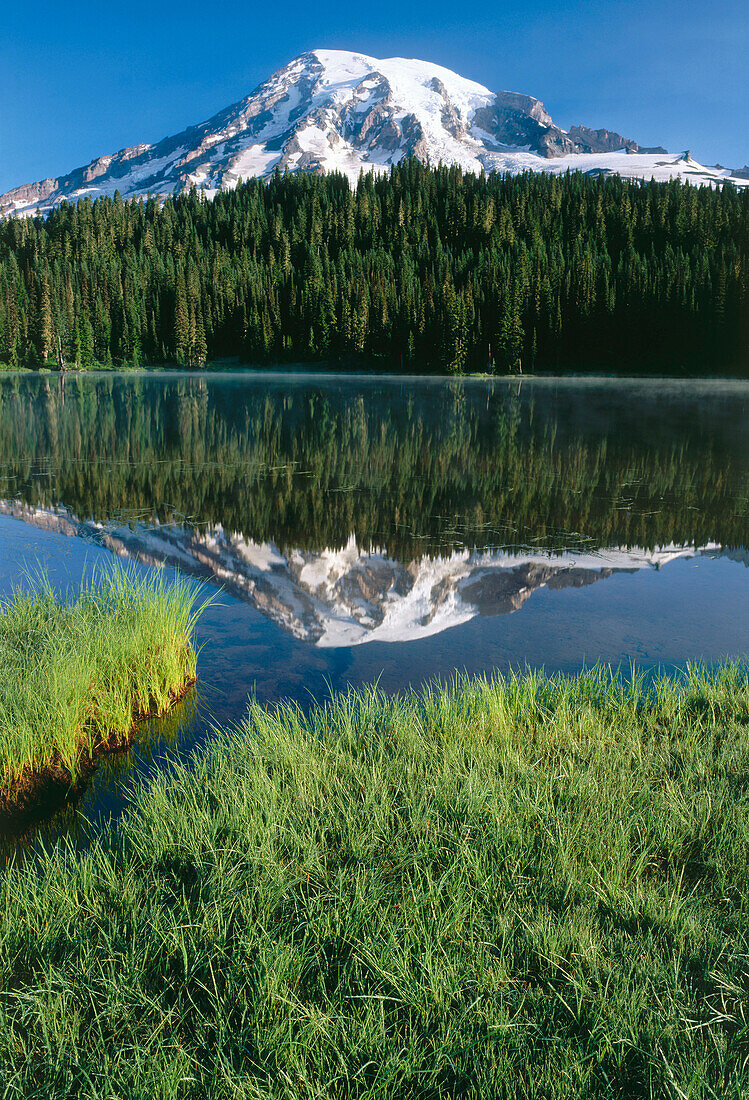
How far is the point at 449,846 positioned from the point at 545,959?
911 mm

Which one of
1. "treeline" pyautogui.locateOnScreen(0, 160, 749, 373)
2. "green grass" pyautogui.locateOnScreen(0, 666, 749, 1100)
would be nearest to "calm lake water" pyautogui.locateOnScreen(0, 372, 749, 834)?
"green grass" pyautogui.locateOnScreen(0, 666, 749, 1100)

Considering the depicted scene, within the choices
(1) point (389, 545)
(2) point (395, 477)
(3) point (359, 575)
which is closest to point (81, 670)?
(3) point (359, 575)

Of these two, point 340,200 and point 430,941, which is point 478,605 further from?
point 340,200

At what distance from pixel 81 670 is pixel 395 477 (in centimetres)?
1452

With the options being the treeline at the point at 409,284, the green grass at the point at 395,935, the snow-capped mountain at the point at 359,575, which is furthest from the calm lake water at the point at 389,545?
the treeline at the point at 409,284

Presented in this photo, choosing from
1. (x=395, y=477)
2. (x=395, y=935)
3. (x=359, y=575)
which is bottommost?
(x=395, y=935)

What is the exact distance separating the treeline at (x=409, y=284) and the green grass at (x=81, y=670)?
96295 mm

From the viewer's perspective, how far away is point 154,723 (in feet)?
22.9

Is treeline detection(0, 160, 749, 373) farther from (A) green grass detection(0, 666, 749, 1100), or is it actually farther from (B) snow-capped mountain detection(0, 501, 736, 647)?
(A) green grass detection(0, 666, 749, 1100)

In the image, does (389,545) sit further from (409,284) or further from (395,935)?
(409,284)

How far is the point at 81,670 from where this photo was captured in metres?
6.54

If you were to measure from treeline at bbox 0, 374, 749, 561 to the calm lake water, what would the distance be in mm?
106

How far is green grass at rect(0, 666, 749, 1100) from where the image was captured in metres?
2.94

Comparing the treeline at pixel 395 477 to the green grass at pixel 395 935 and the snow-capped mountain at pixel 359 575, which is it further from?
the green grass at pixel 395 935
